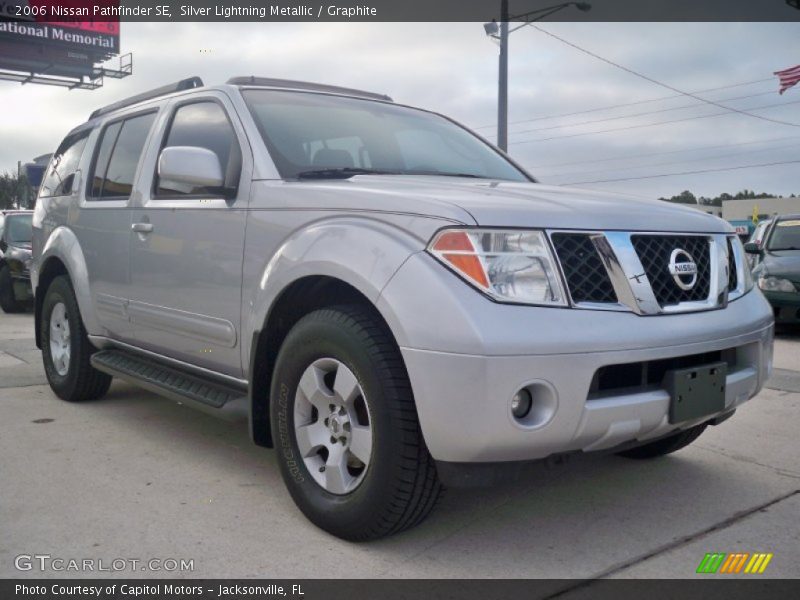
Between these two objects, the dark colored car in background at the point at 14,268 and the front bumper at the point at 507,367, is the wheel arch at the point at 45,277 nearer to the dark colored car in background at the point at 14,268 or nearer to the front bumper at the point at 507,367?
the front bumper at the point at 507,367

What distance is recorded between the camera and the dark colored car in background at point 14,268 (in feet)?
38.9

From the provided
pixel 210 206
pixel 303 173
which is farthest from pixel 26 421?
pixel 303 173

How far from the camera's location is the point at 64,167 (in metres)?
5.57

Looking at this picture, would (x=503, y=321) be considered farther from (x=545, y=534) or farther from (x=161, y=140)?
(x=161, y=140)

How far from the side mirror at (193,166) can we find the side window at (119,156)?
1086 mm

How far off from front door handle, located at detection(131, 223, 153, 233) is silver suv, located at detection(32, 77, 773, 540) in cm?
1

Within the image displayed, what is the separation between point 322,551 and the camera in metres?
2.93

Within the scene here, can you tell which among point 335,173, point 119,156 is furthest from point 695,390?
Answer: point 119,156

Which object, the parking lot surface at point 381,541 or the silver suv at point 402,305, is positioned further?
the parking lot surface at point 381,541

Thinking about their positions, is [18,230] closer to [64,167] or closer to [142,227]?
[64,167]

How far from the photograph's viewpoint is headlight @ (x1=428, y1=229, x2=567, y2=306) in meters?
2.61

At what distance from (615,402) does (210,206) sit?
205 centimetres

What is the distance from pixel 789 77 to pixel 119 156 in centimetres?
1949
